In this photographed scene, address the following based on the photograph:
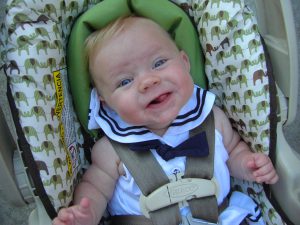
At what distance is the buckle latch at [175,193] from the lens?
39.6 inches

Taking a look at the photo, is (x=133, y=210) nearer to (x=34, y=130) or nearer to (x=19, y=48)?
(x=34, y=130)

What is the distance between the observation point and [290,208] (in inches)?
39.3

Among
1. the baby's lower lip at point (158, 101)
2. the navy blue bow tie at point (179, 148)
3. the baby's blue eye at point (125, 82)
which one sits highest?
the baby's blue eye at point (125, 82)

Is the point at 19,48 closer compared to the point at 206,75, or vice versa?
the point at 19,48

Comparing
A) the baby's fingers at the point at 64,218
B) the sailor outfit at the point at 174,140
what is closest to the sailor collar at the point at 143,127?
the sailor outfit at the point at 174,140

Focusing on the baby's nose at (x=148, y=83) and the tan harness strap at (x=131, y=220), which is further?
the tan harness strap at (x=131, y=220)

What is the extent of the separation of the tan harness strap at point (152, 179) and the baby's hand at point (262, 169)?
0.18m

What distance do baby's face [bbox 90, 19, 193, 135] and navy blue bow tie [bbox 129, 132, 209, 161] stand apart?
6 cm

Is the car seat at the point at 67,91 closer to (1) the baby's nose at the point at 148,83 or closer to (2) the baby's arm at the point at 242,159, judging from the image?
(2) the baby's arm at the point at 242,159

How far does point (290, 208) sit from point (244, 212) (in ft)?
0.32

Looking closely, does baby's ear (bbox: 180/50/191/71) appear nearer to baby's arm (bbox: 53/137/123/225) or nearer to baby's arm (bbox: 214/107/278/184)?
baby's arm (bbox: 214/107/278/184)

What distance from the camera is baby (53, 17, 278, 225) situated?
0.95 metres

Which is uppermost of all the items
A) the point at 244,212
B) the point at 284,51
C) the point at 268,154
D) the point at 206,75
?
the point at 284,51

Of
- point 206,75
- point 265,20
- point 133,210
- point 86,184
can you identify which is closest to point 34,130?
point 86,184
